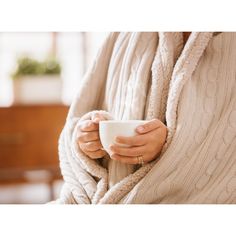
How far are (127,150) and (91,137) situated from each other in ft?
0.21

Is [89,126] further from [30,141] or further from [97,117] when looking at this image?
[30,141]

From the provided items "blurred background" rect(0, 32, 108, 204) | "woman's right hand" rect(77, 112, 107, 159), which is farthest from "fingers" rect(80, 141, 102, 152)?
"blurred background" rect(0, 32, 108, 204)

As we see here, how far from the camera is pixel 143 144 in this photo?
63cm

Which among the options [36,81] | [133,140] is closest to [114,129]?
[133,140]

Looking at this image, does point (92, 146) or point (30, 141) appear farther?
point (30, 141)

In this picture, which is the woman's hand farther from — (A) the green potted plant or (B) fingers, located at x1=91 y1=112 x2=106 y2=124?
(A) the green potted plant

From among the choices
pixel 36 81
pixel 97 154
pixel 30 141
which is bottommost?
pixel 30 141

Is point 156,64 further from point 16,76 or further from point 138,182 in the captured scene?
point 16,76

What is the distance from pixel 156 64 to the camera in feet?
2.26

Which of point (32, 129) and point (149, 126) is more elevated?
point (149, 126)

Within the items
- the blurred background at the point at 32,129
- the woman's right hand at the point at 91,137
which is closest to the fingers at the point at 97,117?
the woman's right hand at the point at 91,137

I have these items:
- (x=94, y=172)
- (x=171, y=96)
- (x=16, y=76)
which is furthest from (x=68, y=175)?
(x=16, y=76)

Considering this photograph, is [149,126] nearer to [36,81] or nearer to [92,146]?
[92,146]

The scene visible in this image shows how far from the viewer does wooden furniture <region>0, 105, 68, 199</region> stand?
2133 millimetres
